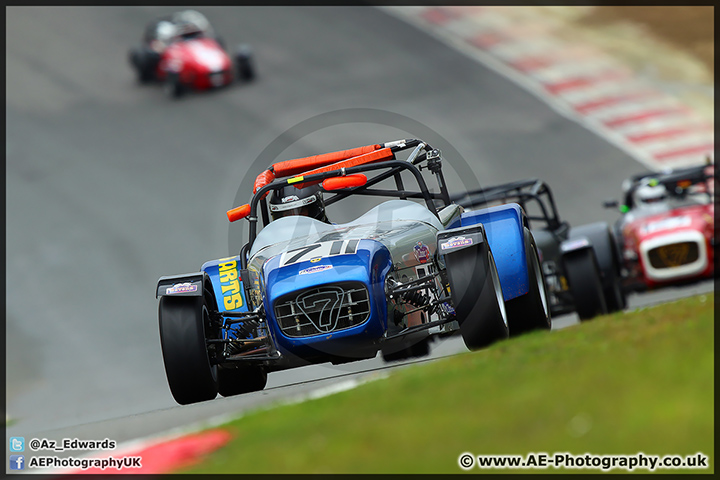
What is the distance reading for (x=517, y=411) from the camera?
5520 millimetres

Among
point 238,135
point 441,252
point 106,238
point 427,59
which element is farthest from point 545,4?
point 441,252

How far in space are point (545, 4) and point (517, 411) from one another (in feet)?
92.1

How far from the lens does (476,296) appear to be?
8.31 m

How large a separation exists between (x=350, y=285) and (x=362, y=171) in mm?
1928

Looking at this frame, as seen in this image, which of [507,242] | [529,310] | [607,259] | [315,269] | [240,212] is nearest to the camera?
[315,269]

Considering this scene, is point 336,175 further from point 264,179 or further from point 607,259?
point 607,259

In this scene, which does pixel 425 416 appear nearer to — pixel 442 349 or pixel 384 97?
pixel 442 349

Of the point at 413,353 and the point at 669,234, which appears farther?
the point at 669,234
